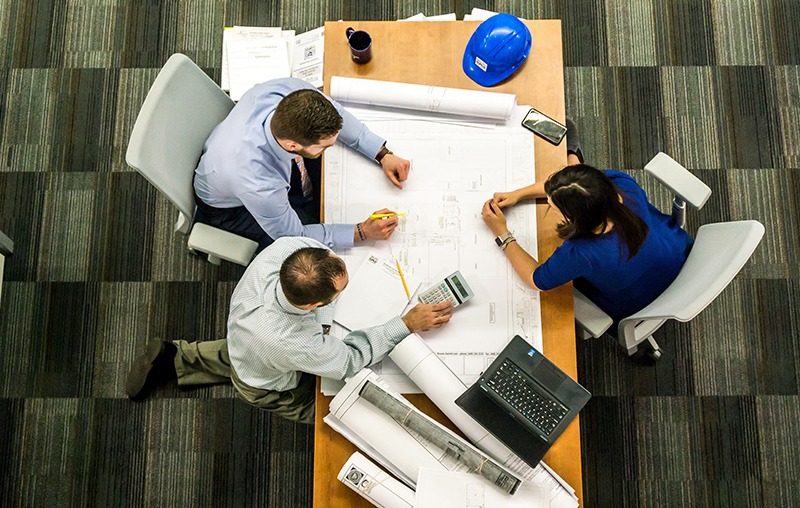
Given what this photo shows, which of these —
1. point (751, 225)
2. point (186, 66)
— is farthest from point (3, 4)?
point (751, 225)

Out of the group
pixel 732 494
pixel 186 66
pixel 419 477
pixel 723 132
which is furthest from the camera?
pixel 723 132

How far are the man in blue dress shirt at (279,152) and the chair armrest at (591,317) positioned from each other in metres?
0.57

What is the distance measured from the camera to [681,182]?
1.71 meters

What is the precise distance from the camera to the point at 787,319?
2.41 m

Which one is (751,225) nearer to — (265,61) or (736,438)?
(736,438)

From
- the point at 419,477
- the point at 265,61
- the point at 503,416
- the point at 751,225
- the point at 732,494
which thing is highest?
the point at 265,61

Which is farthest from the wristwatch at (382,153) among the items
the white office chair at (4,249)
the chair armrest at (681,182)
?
the white office chair at (4,249)

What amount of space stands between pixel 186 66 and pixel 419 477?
1.22 metres

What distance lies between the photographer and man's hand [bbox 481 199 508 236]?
1.62m

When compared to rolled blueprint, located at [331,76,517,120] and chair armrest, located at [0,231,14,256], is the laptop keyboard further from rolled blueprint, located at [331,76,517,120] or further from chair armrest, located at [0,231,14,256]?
chair armrest, located at [0,231,14,256]

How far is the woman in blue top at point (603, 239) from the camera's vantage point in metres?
1.50

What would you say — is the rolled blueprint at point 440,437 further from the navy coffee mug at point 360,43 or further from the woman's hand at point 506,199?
the navy coffee mug at point 360,43

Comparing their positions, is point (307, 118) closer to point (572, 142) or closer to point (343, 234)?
point (343, 234)

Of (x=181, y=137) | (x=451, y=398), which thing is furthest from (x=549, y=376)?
(x=181, y=137)
